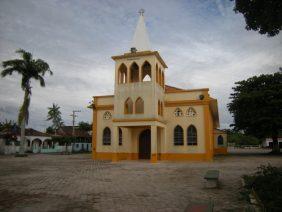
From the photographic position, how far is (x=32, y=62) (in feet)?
110

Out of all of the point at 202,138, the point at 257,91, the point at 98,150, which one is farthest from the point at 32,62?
the point at 257,91

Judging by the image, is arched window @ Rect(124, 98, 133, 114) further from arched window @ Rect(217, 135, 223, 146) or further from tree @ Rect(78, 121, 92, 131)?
tree @ Rect(78, 121, 92, 131)

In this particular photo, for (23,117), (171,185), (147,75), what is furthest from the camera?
(23,117)

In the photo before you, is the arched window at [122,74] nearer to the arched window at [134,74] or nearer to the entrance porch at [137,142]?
the arched window at [134,74]

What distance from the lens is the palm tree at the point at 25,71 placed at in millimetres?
32062

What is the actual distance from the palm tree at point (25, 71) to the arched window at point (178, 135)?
16783mm

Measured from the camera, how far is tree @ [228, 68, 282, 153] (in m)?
31.3

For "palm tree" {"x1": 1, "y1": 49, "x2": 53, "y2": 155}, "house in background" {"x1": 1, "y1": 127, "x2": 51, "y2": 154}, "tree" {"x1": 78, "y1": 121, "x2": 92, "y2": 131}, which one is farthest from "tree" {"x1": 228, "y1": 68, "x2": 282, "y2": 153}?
"tree" {"x1": 78, "y1": 121, "x2": 92, "y2": 131}

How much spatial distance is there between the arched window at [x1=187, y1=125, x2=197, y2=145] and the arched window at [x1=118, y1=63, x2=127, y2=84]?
7266 millimetres

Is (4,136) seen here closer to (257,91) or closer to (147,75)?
(147,75)

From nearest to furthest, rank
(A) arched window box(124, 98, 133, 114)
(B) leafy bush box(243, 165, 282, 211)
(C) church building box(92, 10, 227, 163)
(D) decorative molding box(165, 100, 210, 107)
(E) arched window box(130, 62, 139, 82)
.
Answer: (B) leafy bush box(243, 165, 282, 211) < (C) church building box(92, 10, 227, 163) < (D) decorative molding box(165, 100, 210, 107) < (A) arched window box(124, 98, 133, 114) < (E) arched window box(130, 62, 139, 82)

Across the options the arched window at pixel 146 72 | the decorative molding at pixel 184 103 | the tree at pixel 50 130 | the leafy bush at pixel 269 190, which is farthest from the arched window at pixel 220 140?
the tree at pixel 50 130

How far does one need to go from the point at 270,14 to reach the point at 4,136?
1714 inches

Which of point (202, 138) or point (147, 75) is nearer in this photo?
point (202, 138)
